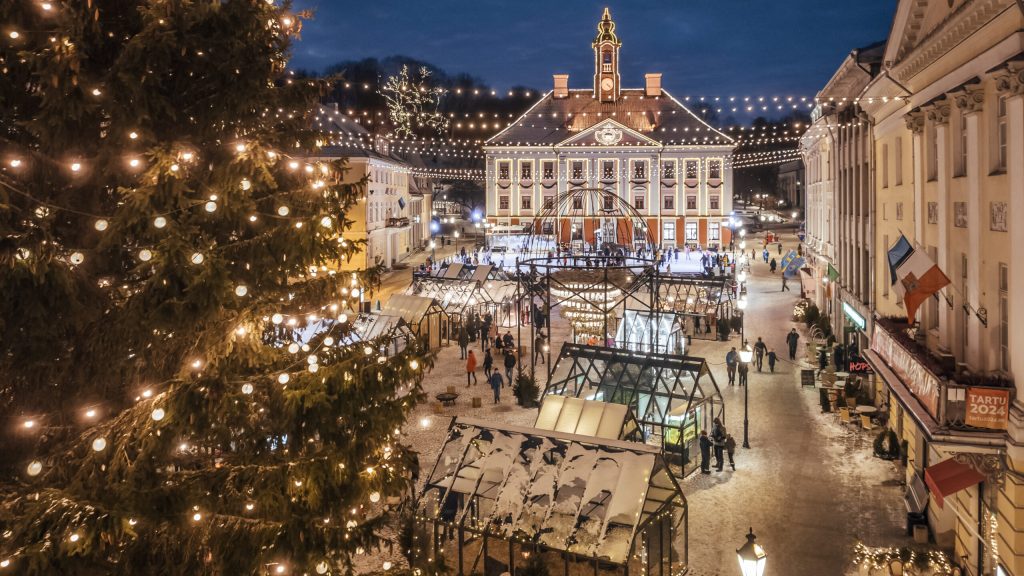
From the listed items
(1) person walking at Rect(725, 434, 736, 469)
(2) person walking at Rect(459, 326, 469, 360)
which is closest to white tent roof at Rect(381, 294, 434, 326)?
(2) person walking at Rect(459, 326, 469, 360)

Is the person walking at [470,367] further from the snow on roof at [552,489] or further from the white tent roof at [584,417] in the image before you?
the snow on roof at [552,489]

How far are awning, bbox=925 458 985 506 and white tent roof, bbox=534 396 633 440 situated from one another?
18.1ft

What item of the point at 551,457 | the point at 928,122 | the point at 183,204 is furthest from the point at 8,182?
the point at 928,122

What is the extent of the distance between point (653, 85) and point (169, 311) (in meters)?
69.9

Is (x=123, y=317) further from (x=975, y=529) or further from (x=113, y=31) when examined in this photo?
(x=975, y=529)

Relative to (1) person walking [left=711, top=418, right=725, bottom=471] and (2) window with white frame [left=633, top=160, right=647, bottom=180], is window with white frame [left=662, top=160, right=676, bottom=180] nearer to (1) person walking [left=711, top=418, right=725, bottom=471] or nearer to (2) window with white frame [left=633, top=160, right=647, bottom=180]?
(2) window with white frame [left=633, top=160, right=647, bottom=180]

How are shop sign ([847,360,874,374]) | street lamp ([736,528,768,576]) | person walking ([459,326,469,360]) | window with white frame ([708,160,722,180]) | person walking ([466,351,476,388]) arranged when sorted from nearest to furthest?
1. street lamp ([736,528,768,576])
2. shop sign ([847,360,874,374])
3. person walking ([466,351,476,388])
4. person walking ([459,326,469,360])
5. window with white frame ([708,160,722,180])

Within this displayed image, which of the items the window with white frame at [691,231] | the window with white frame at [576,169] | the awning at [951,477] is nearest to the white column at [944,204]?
the awning at [951,477]

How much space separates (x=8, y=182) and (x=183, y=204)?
4.09 ft

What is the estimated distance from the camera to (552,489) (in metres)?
12.0

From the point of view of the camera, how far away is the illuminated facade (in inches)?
2672

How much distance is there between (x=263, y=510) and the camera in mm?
6469

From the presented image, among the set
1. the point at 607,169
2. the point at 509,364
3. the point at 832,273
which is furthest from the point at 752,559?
the point at 607,169

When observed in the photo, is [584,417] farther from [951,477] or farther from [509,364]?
[509,364]
